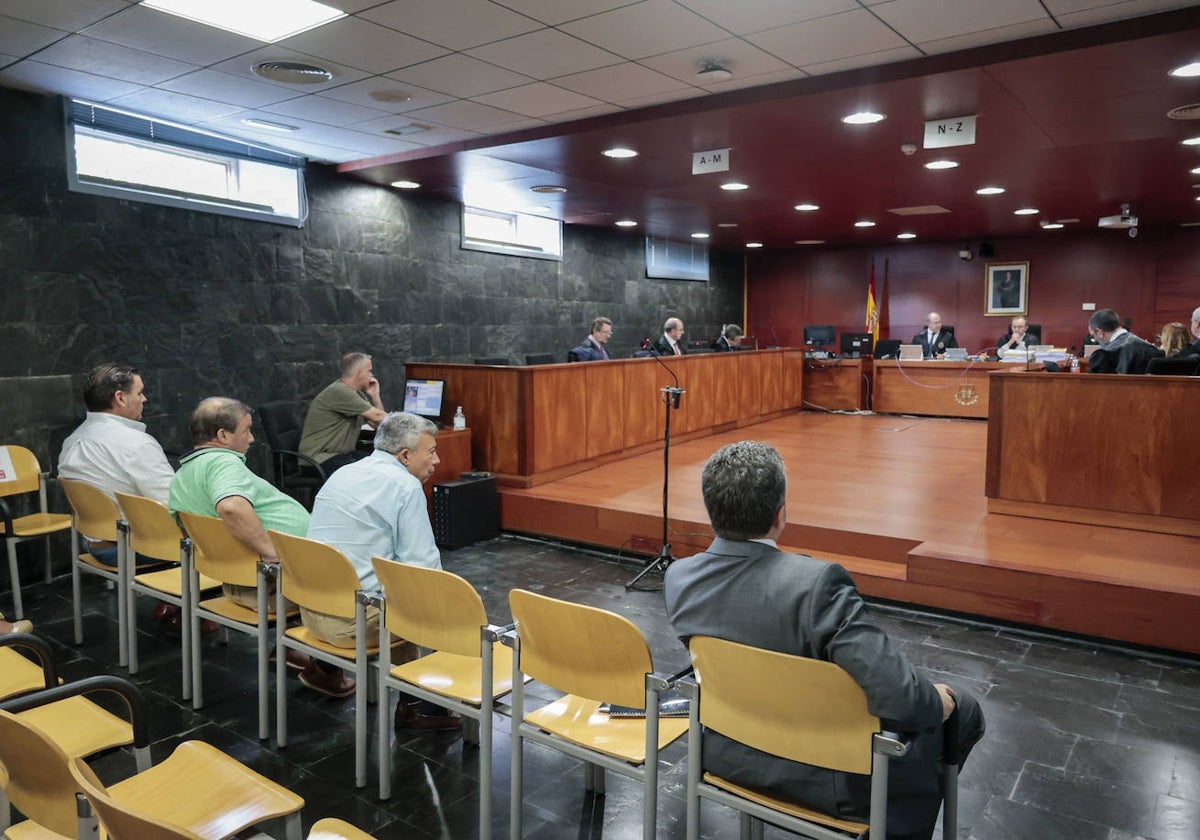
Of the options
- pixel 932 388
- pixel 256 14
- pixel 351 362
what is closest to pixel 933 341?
pixel 932 388

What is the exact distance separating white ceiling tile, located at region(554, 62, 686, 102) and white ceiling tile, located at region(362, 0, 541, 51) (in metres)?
0.73

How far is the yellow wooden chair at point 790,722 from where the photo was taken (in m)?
1.73

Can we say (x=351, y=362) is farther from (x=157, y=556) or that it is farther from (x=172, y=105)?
(x=157, y=556)

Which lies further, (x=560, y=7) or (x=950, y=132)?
(x=950, y=132)

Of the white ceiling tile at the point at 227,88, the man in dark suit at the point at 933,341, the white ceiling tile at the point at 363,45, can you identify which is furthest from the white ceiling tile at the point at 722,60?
the man in dark suit at the point at 933,341

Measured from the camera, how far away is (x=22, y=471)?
493cm

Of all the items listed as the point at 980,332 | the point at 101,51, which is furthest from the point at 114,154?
the point at 980,332

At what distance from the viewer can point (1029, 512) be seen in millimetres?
5453

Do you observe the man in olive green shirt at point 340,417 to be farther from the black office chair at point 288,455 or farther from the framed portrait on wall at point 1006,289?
the framed portrait on wall at point 1006,289

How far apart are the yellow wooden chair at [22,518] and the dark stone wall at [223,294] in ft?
0.99

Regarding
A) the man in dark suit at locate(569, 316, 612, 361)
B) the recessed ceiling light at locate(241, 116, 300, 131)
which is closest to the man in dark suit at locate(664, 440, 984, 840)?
the recessed ceiling light at locate(241, 116, 300, 131)

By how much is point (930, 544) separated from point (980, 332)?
9.75 meters

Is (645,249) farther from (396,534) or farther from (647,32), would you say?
(396,534)

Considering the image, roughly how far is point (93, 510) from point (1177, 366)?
6.19m
